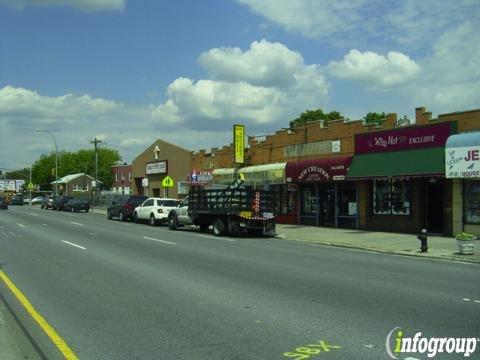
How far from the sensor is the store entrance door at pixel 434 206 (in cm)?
2341

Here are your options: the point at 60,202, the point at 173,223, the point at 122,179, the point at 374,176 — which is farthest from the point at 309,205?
the point at 122,179

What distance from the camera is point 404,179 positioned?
79.7 feet

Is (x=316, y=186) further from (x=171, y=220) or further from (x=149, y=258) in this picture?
(x=149, y=258)

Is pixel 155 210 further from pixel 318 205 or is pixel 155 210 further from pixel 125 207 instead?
pixel 318 205

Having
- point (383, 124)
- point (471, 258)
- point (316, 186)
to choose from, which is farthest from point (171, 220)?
point (471, 258)

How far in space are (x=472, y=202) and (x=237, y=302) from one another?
50.1 feet

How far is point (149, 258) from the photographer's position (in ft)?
49.8

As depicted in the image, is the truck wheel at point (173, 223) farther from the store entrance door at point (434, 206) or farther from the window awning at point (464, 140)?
the window awning at point (464, 140)

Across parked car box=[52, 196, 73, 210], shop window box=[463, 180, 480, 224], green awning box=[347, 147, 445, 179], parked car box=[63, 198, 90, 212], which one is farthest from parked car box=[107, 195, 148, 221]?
shop window box=[463, 180, 480, 224]

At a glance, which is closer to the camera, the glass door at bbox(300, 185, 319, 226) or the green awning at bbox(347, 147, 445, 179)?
the green awning at bbox(347, 147, 445, 179)

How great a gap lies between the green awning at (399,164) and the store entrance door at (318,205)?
11.6 feet

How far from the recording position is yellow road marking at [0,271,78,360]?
20.6 ft

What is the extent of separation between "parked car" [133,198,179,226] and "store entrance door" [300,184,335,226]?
7.61m

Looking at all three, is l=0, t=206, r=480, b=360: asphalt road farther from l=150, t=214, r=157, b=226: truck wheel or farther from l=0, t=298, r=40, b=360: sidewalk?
l=150, t=214, r=157, b=226: truck wheel
